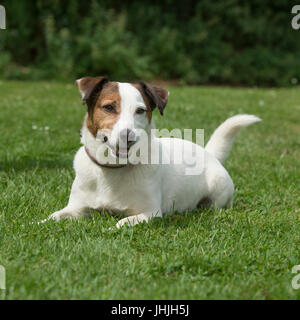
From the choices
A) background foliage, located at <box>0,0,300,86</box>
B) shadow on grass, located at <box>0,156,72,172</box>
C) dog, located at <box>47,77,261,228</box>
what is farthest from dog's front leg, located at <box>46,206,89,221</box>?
background foliage, located at <box>0,0,300,86</box>

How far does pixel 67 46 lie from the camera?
49.3ft

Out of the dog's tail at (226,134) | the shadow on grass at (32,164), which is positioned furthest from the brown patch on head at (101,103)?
the shadow on grass at (32,164)

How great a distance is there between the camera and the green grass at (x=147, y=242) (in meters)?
2.55

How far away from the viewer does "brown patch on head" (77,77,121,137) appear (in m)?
3.24

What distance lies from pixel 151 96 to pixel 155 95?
0.17 feet

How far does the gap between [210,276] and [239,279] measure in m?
A: 0.17

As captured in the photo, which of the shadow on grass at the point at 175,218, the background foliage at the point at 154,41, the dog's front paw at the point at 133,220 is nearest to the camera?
the dog's front paw at the point at 133,220

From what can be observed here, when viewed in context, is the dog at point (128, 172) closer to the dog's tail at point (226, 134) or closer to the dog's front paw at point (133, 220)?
the dog's front paw at point (133, 220)

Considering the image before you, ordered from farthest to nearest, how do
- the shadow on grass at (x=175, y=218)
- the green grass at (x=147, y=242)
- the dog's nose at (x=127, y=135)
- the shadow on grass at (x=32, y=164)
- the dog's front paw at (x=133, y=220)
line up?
1. the shadow on grass at (x=32, y=164)
2. the shadow on grass at (x=175, y=218)
3. the dog's front paw at (x=133, y=220)
4. the dog's nose at (x=127, y=135)
5. the green grass at (x=147, y=242)

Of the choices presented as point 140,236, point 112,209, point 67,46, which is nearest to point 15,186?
point 112,209

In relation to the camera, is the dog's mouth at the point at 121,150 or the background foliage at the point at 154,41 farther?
the background foliage at the point at 154,41

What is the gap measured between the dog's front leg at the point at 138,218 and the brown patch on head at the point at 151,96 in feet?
2.36

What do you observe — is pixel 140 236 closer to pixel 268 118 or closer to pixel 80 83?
pixel 80 83
